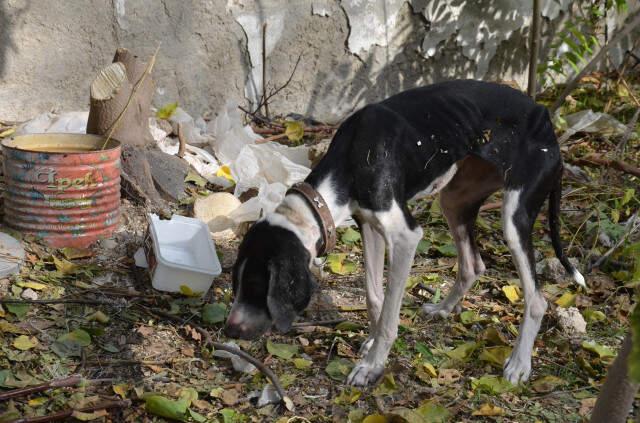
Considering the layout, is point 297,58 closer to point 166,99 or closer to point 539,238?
point 166,99

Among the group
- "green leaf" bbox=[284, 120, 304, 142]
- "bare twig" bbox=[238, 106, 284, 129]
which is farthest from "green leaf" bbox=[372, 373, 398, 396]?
"bare twig" bbox=[238, 106, 284, 129]

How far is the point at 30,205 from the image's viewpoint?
3873 mm

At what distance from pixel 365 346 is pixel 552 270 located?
1380 millimetres

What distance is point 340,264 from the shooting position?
4254 millimetres

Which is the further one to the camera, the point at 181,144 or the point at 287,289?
the point at 181,144

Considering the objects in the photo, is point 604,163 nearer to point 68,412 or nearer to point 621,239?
point 621,239

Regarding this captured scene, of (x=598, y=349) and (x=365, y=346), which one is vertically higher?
(x=598, y=349)

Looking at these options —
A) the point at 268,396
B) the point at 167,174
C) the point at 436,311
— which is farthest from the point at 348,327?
the point at 167,174

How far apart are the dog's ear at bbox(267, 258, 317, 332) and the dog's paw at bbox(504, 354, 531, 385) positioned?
0.96 m

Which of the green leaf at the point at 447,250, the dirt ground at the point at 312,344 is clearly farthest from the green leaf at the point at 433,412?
the green leaf at the point at 447,250

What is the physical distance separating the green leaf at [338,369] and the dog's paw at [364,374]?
6cm

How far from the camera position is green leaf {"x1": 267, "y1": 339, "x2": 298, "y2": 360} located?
11.0 ft

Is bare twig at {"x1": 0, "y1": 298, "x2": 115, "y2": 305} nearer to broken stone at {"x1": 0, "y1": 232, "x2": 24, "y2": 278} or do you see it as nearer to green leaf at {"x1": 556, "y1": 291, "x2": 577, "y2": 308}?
broken stone at {"x1": 0, "y1": 232, "x2": 24, "y2": 278}

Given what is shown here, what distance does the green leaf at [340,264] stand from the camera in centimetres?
421
